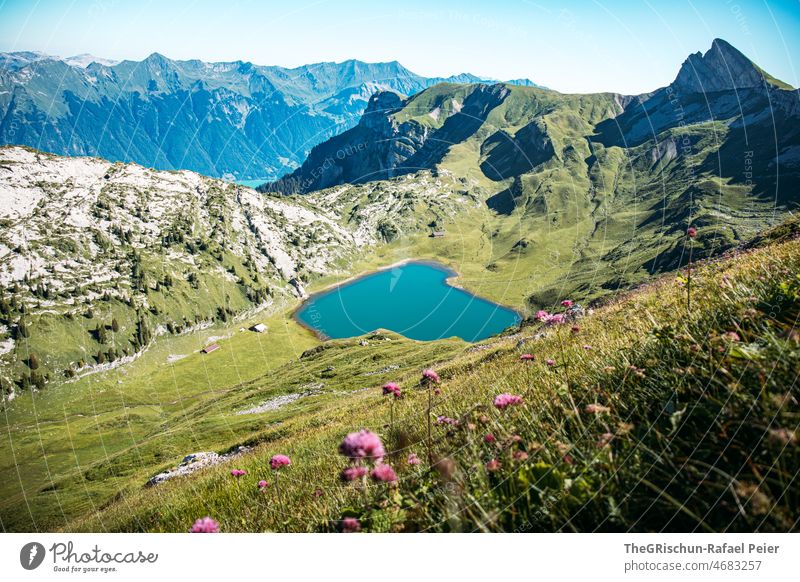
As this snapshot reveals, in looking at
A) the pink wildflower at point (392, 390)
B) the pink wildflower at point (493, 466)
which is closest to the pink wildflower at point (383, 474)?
the pink wildflower at point (493, 466)

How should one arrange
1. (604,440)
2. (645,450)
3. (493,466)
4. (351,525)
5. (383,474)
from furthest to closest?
(383,474), (351,525), (493,466), (604,440), (645,450)

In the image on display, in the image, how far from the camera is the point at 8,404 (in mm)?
174500

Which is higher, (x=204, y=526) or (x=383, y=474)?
(x=383, y=474)

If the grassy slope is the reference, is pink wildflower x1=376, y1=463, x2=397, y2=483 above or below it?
below

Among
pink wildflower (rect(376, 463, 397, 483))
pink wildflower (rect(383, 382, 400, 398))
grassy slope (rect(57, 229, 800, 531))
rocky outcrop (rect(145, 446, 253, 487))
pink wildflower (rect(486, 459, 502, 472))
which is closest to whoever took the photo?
grassy slope (rect(57, 229, 800, 531))

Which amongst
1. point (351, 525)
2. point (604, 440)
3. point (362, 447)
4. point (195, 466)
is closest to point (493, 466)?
point (604, 440)

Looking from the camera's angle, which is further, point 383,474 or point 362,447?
point 383,474

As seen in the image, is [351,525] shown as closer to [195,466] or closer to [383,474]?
[383,474]

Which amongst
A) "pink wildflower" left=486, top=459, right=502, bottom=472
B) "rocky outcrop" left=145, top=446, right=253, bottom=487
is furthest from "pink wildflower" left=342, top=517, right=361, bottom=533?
"rocky outcrop" left=145, top=446, right=253, bottom=487

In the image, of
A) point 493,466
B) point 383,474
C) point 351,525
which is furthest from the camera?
point 383,474

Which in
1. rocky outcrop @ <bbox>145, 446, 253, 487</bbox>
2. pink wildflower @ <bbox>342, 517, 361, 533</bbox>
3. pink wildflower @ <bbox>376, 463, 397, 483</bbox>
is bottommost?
rocky outcrop @ <bbox>145, 446, 253, 487</bbox>

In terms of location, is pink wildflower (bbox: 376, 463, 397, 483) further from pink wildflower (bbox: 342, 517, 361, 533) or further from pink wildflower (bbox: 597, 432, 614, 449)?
pink wildflower (bbox: 597, 432, 614, 449)

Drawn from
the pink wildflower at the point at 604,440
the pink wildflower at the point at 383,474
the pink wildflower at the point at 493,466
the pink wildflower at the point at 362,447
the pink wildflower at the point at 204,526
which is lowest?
the pink wildflower at the point at 204,526

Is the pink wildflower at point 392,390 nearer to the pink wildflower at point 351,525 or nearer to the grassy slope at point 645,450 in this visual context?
the grassy slope at point 645,450
